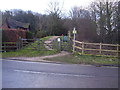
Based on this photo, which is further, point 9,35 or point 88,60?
point 9,35

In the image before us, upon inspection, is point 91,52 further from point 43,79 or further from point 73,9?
point 73,9

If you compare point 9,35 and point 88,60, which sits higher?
point 9,35

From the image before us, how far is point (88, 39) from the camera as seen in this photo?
75.0ft

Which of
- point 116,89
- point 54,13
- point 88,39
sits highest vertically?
point 54,13

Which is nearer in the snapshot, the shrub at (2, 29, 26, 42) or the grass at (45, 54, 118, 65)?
the grass at (45, 54, 118, 65)

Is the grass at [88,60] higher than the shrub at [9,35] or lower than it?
lower

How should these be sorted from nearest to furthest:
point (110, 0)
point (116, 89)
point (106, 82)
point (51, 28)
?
point (116, 89) < point (106, 82) < point (110, 0) < point (51, 28)

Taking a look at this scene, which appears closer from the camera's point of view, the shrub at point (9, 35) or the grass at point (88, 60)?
the grass at point (88, 60)

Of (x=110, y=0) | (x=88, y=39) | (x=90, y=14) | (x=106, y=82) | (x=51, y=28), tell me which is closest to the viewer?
(x=106, y=82)

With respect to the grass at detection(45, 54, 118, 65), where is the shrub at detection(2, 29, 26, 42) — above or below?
above

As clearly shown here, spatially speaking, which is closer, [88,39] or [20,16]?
[88,39]

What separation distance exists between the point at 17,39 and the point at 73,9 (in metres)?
31.6

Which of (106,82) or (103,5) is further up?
(103,5)

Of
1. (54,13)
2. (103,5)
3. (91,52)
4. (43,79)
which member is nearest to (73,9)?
(54,13)
